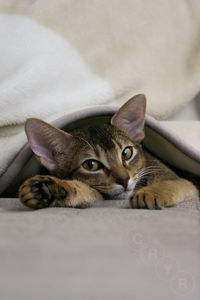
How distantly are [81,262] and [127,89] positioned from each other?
3.51 feet

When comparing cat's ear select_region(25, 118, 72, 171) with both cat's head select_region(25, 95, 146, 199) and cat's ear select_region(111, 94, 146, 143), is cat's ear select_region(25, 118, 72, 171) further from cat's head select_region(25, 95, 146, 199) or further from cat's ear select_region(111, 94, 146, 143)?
cat's ear select_region(111, 94, 146, 143)

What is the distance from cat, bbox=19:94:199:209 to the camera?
2.87 feet

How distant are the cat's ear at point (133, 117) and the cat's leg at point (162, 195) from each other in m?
0.24

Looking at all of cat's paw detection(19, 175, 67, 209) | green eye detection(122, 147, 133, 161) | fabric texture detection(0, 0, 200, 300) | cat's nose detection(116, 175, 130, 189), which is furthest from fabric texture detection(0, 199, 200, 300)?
green eye detection(122, 147, 133, 161)

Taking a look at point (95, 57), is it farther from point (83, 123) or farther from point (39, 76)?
point (83, 123)

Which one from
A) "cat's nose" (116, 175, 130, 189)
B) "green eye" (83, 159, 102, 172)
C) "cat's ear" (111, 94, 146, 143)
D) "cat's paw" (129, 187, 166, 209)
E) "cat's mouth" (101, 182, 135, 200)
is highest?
"cat's ear" (111, 94, 146, 143)

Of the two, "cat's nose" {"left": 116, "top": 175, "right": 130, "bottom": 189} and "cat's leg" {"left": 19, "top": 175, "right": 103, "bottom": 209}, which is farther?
"cat's nose" {"left": 116, "top": 175, "right": 130, "bottom": 189}

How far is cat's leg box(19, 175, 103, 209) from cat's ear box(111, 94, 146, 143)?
0.98 feet

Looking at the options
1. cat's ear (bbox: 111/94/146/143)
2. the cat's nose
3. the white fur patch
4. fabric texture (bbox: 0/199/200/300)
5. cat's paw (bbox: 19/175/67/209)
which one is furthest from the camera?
the white fur patch

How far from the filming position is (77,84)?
1.40m

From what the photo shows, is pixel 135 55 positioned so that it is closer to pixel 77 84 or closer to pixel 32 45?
pixel 77 84

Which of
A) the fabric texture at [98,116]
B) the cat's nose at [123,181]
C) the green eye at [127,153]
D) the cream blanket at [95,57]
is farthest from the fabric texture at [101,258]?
the cream blanket at [95,57]

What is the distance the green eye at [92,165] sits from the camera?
43.0 inches

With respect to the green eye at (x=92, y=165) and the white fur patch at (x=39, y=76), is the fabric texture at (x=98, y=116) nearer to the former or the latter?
the white fur patch at (x=39, y=76)
